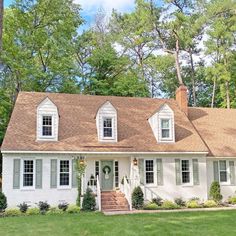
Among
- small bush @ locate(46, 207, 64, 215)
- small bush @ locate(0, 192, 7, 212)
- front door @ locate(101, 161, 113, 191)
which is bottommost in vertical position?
small bush @ locate(46, 207, 64, 215)

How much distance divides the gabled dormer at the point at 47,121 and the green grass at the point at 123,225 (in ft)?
19.1

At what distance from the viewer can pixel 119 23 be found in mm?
39500

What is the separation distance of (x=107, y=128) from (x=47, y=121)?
3602 mm

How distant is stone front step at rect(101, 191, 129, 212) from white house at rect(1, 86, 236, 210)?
0.19 feet

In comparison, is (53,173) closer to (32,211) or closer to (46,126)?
(32,211)

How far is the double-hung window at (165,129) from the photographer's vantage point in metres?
22.5

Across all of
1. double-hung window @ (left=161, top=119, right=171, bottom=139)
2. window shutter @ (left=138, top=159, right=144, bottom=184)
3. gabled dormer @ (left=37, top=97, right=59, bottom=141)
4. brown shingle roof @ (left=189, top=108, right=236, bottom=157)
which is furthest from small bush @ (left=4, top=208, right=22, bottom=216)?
brown shingle roof @ (left=189, top=108, right=236, bottom=157)

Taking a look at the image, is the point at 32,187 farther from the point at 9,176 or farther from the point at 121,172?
the point at 121,172

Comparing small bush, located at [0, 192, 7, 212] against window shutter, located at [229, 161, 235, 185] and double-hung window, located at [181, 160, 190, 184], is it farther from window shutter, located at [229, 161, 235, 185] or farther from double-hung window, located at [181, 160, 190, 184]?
window shutter, located at [229, 161, 235, 185]

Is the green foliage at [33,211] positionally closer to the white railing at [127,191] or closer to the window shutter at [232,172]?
the white railing at [127,191]

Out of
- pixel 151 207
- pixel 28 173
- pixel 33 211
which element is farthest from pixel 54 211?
pixel 151 207

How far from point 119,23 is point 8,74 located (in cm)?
1382

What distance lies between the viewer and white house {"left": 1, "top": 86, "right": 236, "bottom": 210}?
19.4 meters

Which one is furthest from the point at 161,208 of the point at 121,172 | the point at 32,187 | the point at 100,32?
the point at 100,32
